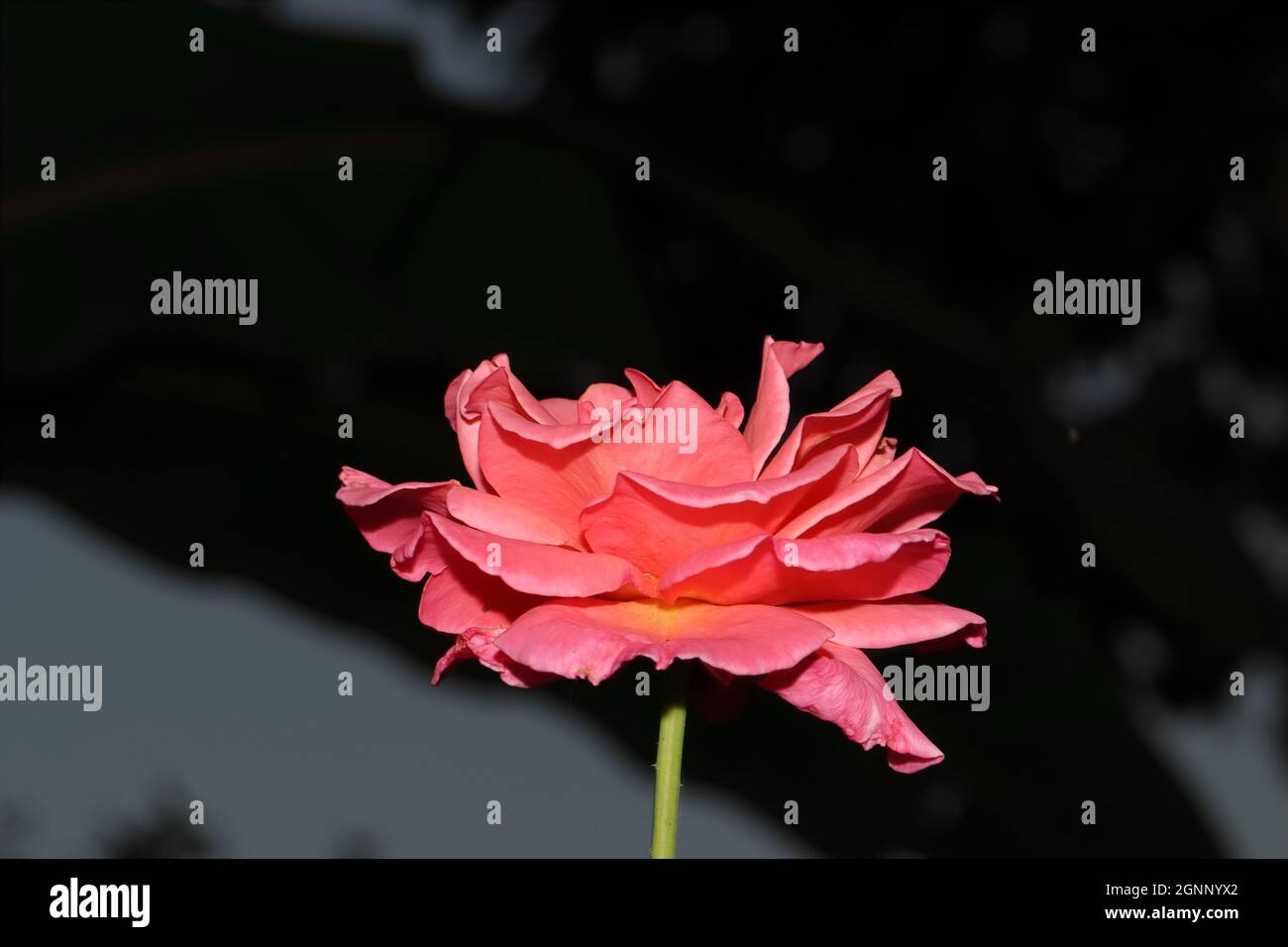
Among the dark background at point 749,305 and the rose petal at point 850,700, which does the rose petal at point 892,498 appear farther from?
the dark background at point 749,305

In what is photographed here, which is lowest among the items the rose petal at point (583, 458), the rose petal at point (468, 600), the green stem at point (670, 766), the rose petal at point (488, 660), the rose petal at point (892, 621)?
the green stem at point (670, 766)

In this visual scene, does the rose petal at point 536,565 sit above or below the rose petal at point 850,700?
above

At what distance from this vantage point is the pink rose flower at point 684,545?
24 centimetres

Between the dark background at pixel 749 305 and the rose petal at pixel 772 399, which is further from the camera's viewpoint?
the dark background at pixel 749 305

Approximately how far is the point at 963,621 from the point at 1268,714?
1.24 m

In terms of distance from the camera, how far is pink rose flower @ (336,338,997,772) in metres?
0.24

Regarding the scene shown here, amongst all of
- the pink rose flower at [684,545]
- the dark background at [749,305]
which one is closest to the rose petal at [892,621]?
the pink rose flower at [684,545]

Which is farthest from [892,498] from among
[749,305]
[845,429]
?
[749,305]

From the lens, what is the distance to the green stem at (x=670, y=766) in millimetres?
229

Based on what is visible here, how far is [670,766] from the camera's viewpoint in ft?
0.76

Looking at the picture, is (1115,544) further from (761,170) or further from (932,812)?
(761,170)

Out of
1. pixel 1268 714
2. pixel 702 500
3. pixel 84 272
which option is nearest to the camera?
pixel 702 500

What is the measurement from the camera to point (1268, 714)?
1.33 meters
